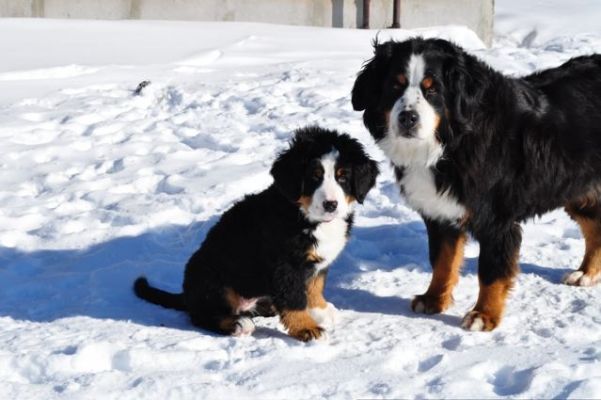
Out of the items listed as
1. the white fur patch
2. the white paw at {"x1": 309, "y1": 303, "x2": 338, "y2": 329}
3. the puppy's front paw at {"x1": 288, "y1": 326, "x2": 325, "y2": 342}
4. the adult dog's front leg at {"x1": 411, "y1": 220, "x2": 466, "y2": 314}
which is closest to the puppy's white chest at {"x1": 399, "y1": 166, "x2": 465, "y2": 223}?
the white fur patch

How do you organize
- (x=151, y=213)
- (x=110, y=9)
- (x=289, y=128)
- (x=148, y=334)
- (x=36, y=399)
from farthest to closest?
1. (x=110, y=9)
2. (x=289, y=128)
3. (x=151, y=213)
4. (x=148, y=334)
5. (x=36, y=399)

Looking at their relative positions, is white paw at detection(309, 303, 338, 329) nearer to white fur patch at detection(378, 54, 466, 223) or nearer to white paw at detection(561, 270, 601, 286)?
white fur patch at detection(378, 54, 466, 223)

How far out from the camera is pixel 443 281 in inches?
184

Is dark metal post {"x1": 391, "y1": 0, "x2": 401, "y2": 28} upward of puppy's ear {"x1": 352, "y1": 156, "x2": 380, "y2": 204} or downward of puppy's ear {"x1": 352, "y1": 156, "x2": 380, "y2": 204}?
upward

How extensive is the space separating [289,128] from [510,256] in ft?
10.5

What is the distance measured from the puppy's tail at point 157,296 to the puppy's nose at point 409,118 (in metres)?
1.41

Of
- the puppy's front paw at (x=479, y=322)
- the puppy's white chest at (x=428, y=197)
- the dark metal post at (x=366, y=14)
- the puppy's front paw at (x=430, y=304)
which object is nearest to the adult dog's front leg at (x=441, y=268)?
the puppy's front paw at (x=430, y=304)

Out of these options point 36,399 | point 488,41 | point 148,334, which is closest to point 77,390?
point 36,399

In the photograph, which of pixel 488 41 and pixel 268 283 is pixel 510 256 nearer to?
pixel 268 283

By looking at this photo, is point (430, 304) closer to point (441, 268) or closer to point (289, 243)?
point (441, 268)

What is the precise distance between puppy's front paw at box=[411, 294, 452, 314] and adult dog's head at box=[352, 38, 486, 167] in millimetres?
729

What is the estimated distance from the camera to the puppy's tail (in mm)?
4656

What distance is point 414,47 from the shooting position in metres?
4.21

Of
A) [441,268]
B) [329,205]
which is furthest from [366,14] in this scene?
[329,205]
